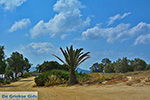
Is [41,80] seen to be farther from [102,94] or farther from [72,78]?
[102,94]

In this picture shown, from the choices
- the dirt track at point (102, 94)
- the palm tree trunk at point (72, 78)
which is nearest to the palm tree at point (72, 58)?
the palm tree trunk at point (72, 78)

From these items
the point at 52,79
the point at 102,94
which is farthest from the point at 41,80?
the point at 102,94

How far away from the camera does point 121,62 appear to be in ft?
212

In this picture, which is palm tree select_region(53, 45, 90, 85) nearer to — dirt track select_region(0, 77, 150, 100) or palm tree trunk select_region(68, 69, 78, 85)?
palm tree trunk select_region(68, 69, 78, 85)

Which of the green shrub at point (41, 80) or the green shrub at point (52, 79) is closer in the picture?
the green shrub at point (52, 79)

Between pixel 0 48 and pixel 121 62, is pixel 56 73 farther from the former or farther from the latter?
pixel 121 62

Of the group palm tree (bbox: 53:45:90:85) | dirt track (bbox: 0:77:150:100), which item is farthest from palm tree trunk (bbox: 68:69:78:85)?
dirt track (bbox: 0:77:150:100)

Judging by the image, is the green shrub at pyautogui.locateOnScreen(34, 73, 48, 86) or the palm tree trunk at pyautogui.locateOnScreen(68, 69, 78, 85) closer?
the palm tree trunk at pyautogui.locateOnScreen(68, 69, 78, 85)

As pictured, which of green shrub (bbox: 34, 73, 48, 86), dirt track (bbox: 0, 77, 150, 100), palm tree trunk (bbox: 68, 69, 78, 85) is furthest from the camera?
green shrub (bbox: 34, 73, 48, 86)

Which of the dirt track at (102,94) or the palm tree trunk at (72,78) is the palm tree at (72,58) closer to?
the palm tree trunk at (72,78)

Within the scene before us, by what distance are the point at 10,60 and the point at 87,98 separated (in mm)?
54778

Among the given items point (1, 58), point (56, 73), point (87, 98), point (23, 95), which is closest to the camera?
point (23, 95)

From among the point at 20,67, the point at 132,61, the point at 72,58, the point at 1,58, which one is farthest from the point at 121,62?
the point at 72,58

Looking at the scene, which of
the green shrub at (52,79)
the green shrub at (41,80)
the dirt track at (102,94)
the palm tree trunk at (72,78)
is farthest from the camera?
the green shrub at (41,80)
